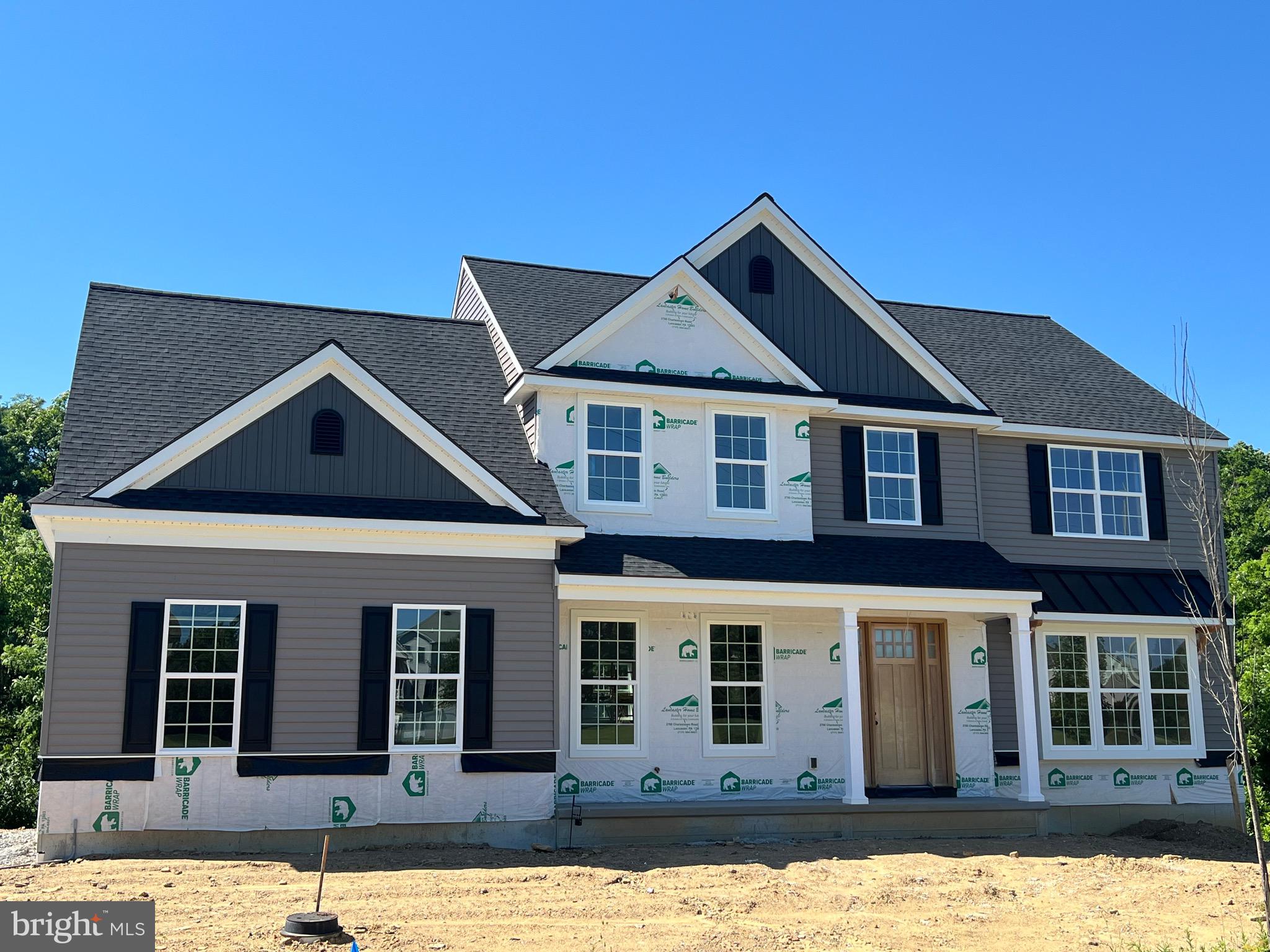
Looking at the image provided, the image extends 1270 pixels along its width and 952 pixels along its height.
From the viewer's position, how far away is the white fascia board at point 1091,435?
63.8 feet

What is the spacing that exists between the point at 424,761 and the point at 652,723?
138 inches

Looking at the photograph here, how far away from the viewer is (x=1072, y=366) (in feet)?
72.3

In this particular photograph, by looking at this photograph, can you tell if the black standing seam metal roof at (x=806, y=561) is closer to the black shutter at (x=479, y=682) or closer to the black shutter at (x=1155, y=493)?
the black shutter at (x=479, y=682)

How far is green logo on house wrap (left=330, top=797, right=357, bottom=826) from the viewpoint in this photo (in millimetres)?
13867

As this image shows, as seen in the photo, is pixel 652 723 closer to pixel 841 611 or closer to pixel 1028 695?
pixel 841 611

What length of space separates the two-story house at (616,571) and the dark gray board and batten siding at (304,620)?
4cm

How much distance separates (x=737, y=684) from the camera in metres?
16.9

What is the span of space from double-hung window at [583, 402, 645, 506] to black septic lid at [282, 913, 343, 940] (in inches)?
327

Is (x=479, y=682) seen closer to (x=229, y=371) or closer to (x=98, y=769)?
(x=98, y=769)

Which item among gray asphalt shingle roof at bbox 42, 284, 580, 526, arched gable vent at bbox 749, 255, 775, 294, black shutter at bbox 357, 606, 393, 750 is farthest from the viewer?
arched gable vent at bbox 749, 255, 775, 294

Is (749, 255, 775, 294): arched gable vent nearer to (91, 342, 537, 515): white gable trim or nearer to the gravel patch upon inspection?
(91, 342, 537, 515): white gable trim

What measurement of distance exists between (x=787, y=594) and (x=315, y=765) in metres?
6.61

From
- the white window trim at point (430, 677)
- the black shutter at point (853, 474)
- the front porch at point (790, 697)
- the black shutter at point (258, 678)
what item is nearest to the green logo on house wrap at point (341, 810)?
the white window trim at point (430, 677)

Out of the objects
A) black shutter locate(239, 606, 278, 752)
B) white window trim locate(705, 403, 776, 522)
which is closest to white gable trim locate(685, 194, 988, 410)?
white window trim locate(705, 403, 776, 522)
